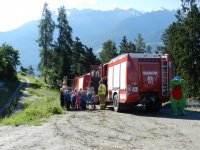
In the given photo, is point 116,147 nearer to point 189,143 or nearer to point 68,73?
point 189,143

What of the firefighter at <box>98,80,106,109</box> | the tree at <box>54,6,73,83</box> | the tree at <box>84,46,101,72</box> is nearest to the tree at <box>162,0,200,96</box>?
the firefighter at <box>98,80,106,109</box>

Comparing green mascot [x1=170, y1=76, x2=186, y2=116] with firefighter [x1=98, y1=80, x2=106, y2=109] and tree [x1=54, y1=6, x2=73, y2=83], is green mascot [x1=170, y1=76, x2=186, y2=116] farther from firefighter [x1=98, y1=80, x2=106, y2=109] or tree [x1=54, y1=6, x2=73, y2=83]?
tree [x1=54, y1=6, x2=73, y2=83]

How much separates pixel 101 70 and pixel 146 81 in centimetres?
693

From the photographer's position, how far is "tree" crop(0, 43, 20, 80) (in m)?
88.9

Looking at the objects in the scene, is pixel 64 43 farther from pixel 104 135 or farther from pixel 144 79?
pixel 104 135

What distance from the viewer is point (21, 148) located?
36.9 feet

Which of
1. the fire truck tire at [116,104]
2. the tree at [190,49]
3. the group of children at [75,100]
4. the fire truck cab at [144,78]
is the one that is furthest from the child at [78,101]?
the tree at [190,49]

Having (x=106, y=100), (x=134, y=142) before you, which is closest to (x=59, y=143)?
(x=134, y=142)

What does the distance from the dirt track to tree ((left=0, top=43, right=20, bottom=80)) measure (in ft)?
239

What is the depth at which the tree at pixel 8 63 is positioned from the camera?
292 feet

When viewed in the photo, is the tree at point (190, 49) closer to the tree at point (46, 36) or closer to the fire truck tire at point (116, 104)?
the fire truck tire at point (116, 104)

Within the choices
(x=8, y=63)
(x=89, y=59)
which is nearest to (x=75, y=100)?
(x=8, y=63)

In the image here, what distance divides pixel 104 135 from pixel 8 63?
86.2 meters

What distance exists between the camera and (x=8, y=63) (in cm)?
9675
